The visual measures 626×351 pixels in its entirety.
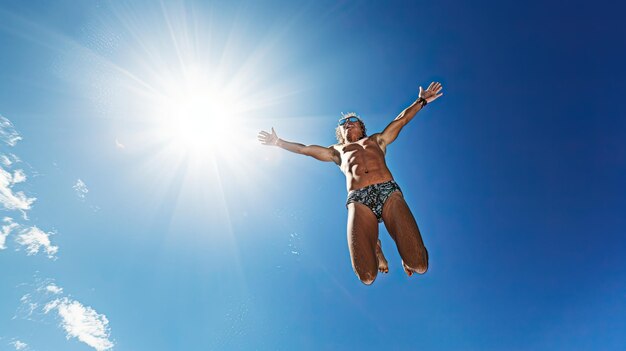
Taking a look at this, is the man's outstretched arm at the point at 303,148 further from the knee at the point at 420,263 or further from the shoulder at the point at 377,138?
the knee at the point at 420,263

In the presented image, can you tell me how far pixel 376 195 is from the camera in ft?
18.7

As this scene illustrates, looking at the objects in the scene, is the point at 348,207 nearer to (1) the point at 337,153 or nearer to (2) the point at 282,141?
(1) the point at 337,153

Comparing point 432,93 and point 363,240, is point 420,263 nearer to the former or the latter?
point 363,240

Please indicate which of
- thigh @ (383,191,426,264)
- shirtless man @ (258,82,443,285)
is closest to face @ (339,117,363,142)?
shirtless man @ (258,82,443,285)

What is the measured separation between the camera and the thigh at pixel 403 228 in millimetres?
4779

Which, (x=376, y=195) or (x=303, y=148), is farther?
(x=303, y=148)

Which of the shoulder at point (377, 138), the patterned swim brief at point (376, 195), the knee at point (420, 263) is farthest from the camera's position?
the shoulder at point (377, 138)

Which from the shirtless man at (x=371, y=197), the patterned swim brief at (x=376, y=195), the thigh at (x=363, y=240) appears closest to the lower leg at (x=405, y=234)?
the shirtless man at (x=371, y=197)

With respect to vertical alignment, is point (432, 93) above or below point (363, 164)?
above

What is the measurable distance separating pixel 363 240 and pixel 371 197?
0.97 metres

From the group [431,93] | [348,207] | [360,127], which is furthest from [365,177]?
[431,93]

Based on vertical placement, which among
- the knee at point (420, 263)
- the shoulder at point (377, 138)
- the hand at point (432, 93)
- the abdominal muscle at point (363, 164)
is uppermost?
the hand at point (432, 93)

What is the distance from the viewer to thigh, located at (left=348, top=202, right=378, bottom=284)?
481 centimetres

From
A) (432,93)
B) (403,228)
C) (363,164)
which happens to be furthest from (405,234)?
(432,93)
